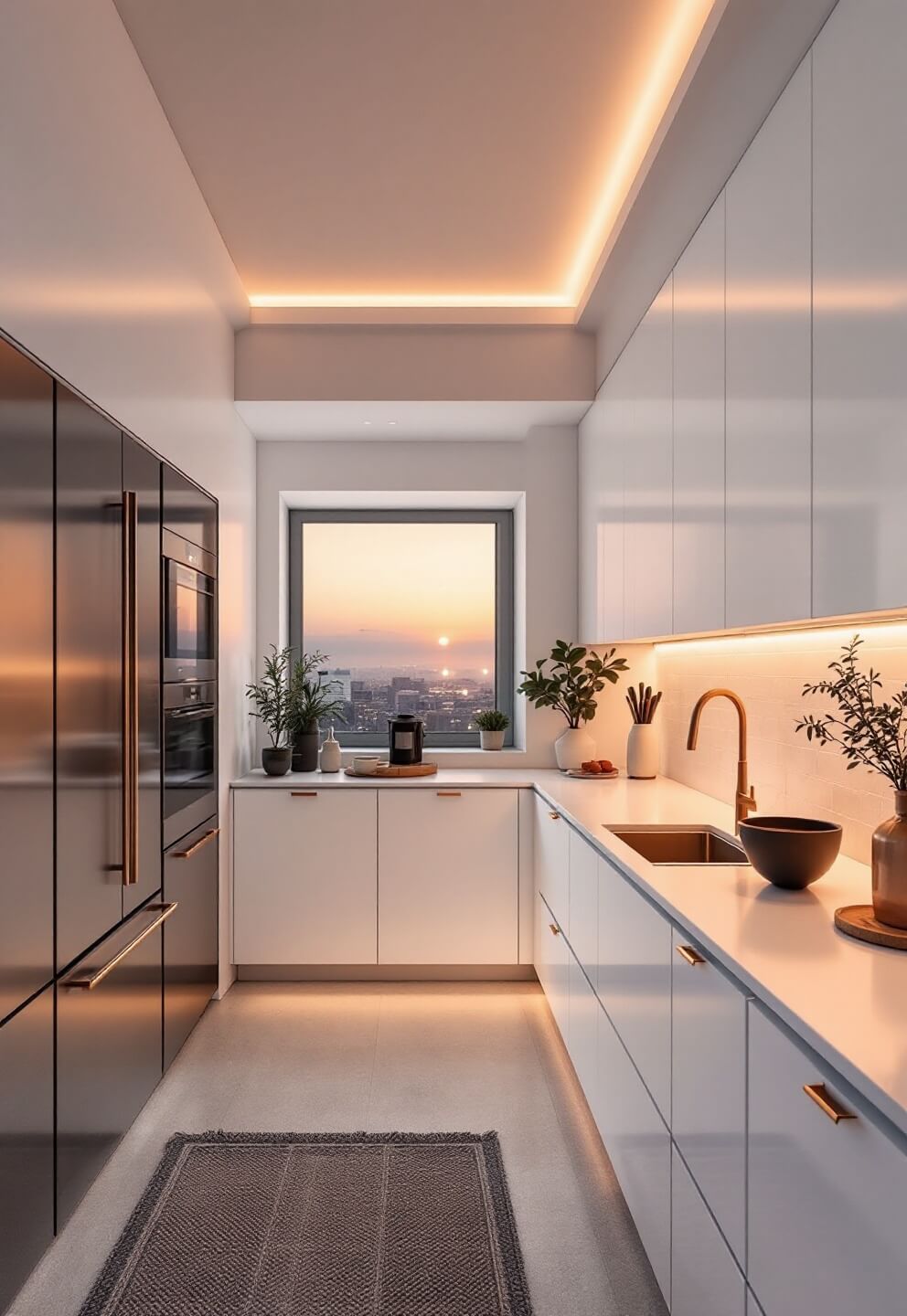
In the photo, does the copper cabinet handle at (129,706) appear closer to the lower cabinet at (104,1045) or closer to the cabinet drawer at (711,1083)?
the lower cabinet at (104,1045)

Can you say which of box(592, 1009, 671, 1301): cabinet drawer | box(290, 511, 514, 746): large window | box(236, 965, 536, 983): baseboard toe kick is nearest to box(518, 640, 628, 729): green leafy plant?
box(290, 511, 514, 746): large window

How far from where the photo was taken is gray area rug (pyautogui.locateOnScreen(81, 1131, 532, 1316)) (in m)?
1.91

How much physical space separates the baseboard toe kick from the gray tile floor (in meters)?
0.05

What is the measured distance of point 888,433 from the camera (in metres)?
1.41

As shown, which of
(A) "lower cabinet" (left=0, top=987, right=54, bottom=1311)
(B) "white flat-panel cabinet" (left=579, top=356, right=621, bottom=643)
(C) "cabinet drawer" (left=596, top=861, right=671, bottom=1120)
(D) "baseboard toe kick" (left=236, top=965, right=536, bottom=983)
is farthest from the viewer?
(D) "baseboard toe kick" (left=236, top=965, right=536, bottom=983)

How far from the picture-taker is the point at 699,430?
241 centimetres

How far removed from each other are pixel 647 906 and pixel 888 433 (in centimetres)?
107

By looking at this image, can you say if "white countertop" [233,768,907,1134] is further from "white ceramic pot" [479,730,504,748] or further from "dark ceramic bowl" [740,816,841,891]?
"white ceramic pot" [479,730,504,748]

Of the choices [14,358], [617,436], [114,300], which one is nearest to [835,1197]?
[14,358]

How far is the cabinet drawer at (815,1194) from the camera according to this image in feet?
3.14

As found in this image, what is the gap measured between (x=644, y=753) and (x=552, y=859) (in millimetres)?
754

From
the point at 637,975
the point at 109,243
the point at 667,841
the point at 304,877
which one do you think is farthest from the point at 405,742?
the point at 109,243

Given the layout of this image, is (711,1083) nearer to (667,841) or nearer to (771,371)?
(667,841)

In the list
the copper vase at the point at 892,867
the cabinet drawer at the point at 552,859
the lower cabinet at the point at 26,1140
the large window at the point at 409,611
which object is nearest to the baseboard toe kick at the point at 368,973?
the cabinet drawer at the point at 552,859
